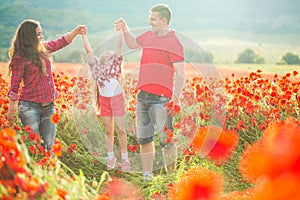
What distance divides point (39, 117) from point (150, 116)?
0.85 meters

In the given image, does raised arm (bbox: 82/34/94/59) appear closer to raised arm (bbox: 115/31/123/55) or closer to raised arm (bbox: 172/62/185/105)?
raised arm (bbox: 115/31/123/55)

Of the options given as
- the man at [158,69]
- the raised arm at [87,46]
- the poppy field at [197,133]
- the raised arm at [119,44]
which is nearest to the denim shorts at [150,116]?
the man at [158,69]

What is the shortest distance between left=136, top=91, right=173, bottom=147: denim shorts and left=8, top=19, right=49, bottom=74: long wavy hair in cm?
76

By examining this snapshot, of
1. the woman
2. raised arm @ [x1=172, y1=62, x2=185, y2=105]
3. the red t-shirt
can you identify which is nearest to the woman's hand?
the woman

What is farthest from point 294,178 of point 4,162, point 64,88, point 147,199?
point 64,88

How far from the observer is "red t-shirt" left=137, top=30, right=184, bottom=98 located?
3.15 metres

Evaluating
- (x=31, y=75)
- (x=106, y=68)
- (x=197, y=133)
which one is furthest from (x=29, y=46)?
(x=197, y=133)

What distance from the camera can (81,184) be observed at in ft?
5.55

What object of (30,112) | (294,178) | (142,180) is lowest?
(142,180)

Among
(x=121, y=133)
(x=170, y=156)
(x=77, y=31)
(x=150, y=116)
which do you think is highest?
(x=77, y=31)

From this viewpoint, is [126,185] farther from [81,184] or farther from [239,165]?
[81,184]

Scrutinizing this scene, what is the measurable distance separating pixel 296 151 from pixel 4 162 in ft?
3.55

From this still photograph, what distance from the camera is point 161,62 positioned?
316cm

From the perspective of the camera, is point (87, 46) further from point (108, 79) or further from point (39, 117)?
point (39, 117)
